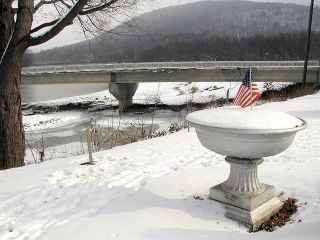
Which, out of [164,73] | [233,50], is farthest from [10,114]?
[233,50]

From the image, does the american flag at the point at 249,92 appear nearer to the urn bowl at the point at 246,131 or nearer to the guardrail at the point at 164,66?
the urn bowl at the point at 246,131

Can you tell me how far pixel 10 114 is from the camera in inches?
298

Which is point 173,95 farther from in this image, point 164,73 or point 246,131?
point 246,131

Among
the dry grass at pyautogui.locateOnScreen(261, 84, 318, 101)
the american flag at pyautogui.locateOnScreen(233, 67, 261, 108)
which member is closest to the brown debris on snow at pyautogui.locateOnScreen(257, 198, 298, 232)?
the american flag at pyautogui.locateOnScreen(233, 67, 261, 108)

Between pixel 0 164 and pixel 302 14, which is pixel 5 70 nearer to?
pixel 0 164

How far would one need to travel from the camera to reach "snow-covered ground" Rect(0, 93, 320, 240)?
4312 millimetres

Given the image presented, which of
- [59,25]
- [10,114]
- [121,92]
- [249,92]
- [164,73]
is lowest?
[121,92]

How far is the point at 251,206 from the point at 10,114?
16.9 ft

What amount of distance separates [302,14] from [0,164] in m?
199

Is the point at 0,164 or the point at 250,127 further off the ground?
the point at 250,127

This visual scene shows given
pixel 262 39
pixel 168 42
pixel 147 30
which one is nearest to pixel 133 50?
pixel 168 42

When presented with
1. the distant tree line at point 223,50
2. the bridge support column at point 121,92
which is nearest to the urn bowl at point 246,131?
the bridge support column at point 121,92

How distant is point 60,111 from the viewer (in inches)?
1578

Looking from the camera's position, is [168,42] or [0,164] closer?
[0,164]
